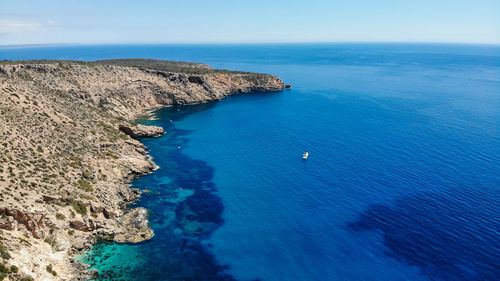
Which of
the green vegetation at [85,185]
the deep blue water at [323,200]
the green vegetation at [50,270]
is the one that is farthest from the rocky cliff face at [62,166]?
the deep blue water at [323,200]

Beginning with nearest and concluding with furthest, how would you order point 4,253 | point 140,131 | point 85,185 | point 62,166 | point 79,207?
point 4,253 < point 79,207 < point 85,185 < point 62,166 < point 140,131

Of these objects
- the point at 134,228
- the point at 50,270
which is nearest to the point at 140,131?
the point at 134,228

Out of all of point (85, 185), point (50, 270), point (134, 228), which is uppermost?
point (85, 185)

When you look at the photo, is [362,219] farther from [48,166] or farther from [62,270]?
[48,166]

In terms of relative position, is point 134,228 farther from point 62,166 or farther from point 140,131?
point 140,131

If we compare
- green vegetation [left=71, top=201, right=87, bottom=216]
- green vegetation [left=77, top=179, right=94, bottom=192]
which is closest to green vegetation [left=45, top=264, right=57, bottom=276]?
green vegetation [left=71, top=201, right=87, bottom=216]

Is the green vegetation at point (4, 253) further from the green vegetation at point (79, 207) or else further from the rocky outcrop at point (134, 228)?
the rocky outcrop at point (134, 228)
